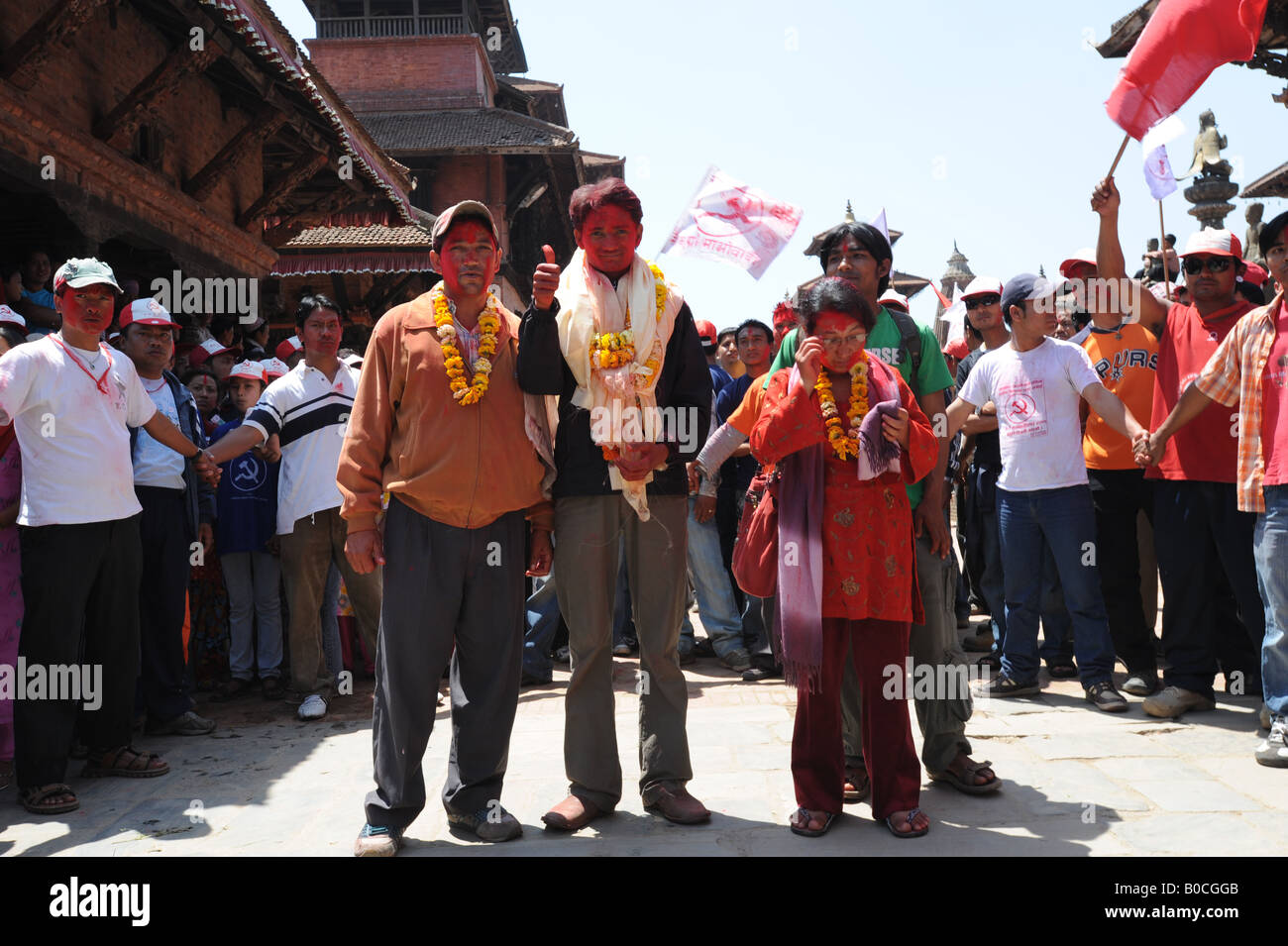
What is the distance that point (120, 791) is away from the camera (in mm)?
4309

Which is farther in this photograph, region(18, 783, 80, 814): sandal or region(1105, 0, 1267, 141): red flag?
region(1105, 0, 1267, 141): red flag

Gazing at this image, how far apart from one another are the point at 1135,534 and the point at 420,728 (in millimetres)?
4186

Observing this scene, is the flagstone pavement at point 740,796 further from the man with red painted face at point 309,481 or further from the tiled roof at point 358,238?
the tiled roof at point 358,238

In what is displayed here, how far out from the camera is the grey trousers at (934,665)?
3.75 metres

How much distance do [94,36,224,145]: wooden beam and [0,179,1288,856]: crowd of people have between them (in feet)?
10.9

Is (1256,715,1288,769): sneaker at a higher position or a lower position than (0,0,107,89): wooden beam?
lower

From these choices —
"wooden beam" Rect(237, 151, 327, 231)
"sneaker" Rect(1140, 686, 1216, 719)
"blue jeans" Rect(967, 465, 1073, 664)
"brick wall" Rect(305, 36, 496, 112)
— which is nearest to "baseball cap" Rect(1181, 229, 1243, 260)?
"blue jeans" Rect(967, 465, 1073, 664)

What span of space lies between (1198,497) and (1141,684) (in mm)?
1046

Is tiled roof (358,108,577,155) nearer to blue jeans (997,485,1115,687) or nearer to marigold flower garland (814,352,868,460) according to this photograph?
blue jeans (997,485,1115,687)

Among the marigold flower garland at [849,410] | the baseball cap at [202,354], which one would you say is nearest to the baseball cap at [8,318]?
the baseball cap at [202,354]

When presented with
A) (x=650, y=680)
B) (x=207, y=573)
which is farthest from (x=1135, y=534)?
(x=207, y=573)

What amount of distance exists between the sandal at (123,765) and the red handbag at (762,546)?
2890 mm

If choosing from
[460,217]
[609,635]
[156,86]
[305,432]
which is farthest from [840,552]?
[156,86]

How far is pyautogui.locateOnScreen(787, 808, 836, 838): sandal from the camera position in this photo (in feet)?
11.0
